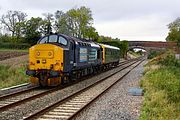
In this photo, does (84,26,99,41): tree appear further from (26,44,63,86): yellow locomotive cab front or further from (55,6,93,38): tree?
(26,44,63,86): yellow locomotive cab front

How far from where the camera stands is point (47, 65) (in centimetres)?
1958

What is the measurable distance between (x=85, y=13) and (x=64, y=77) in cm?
7135

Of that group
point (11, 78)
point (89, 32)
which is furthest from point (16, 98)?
point (89, 32)

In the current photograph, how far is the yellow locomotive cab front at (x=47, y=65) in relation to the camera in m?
19.2

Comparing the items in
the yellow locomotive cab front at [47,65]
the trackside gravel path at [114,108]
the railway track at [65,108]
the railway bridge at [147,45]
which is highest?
the railway bridge at [147,45]

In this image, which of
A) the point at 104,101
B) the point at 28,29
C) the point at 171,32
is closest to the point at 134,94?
the point at 104,101

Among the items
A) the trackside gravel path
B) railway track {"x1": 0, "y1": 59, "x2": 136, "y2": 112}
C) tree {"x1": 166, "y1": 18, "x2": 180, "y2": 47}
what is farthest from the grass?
tree {"x1": 166, "y1": 18, "x2": 180, "y2": 47}

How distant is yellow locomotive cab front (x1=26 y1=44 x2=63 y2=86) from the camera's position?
63.2 feet

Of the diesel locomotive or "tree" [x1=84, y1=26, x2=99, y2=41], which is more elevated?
"tree" [x1=84, y1=26, x2=99, y2=41]

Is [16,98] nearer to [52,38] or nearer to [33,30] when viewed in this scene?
[52,38]

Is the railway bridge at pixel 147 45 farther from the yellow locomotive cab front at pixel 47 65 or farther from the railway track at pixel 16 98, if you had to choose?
the railway track at pixel 16 98

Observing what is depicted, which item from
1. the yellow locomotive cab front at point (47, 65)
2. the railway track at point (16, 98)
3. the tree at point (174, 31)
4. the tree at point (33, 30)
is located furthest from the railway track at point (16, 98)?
the tree at point (33, 30)

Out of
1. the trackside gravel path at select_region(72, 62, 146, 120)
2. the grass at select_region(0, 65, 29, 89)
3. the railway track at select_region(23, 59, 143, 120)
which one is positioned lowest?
Answer: the trackside gravel path at select_region(72, 62, 146, 120)

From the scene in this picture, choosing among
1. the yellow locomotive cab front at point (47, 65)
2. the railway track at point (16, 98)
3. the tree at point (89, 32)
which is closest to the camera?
the railway track at point (16, 98)
